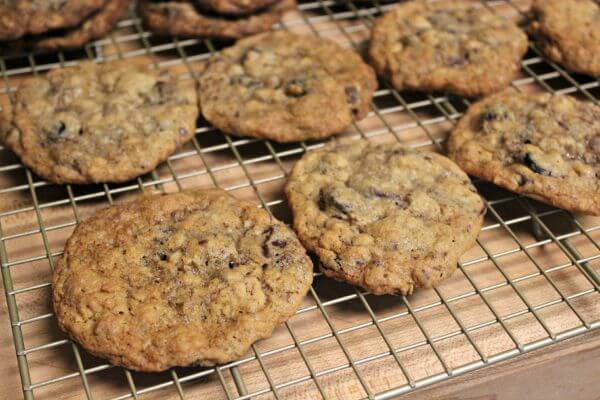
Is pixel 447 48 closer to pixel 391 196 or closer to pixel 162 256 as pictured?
pixel 391 196

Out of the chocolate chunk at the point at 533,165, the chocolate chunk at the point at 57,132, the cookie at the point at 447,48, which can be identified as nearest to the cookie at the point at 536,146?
the chocolate chunk at the point at 533,165

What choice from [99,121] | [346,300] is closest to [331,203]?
[346,300]

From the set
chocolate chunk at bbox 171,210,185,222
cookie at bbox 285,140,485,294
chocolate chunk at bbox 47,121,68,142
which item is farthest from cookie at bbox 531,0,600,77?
chocolate chunk at bbox 47,121,68,142

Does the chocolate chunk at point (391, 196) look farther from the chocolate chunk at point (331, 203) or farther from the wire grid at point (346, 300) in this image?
the wire grid at point (346, 300)

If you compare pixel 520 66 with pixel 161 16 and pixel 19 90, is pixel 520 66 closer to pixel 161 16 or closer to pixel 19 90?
pixel 161 16

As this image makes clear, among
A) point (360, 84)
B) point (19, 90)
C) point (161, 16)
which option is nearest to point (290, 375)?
point (360, 84)

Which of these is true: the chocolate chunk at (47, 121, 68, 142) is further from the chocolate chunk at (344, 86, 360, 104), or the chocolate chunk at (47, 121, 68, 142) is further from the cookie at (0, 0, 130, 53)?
the chocolate chunk at (344, 86, 360, 104)
